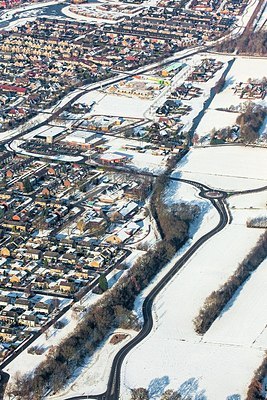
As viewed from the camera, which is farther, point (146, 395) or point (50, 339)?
point (50, 339)

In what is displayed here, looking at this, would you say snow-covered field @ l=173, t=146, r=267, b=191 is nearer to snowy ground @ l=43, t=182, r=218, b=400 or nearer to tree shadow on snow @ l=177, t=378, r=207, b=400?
snowy ground @ l=43, t=182, r=218, b=400

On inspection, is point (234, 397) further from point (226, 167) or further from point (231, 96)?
point (231, 96)

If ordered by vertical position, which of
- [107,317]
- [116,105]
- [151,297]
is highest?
[107,317]

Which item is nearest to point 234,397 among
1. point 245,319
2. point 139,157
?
point 245,319

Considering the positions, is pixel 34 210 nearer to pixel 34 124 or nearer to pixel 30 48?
pixel 34 124

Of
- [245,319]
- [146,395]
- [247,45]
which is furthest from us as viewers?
[247,45]

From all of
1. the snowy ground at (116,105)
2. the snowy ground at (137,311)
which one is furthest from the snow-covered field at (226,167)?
the snowy ground at (116,105)

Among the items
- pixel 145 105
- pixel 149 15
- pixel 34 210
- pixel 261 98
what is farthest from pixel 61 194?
pixel 149 15

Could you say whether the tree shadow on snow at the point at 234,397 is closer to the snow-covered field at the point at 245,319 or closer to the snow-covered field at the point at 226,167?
the snow-covered field at the point at 245,319
